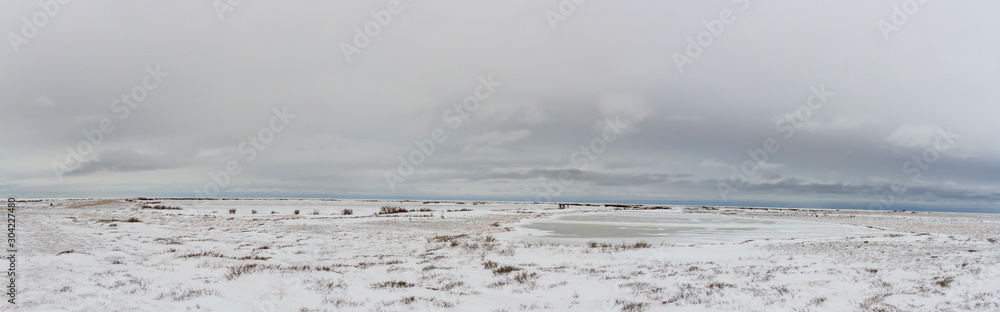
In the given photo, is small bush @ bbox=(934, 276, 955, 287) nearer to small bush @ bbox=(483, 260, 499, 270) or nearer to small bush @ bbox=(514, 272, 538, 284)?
small bush @ bbox=(514, 272, 538, 284)

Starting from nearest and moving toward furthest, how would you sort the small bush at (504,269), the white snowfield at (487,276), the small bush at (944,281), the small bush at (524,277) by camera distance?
the white snowfield at (487,276) < the small bush at (944,281) < the small bush at (524,277) < the small bush at (504,269)

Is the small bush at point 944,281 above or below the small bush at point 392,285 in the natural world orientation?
above

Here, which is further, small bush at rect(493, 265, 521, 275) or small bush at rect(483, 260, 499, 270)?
small bush at rect(483, 260, 499, 270)

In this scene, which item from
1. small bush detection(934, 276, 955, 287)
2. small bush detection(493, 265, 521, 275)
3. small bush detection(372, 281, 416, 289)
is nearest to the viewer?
small bush detection(934, 276, 955, 287)

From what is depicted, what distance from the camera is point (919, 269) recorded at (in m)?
16.4

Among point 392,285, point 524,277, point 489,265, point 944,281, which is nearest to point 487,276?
point 524,277

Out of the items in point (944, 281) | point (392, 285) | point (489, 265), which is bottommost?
point (489, 265)

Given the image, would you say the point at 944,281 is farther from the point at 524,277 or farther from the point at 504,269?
the point at 504,269

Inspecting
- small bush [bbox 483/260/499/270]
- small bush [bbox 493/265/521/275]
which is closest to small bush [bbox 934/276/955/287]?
small bush [bbox 493/265/521/275]

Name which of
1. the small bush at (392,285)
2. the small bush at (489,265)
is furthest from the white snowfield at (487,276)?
the small bush at (489,265)

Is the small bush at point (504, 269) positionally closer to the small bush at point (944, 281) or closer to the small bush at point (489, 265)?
the small bush at point (489, 265)

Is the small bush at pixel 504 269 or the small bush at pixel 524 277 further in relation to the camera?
the small bush at pixel 504 269

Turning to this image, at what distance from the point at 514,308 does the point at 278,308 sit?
5407 mm

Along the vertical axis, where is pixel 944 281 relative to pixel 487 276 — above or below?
above
